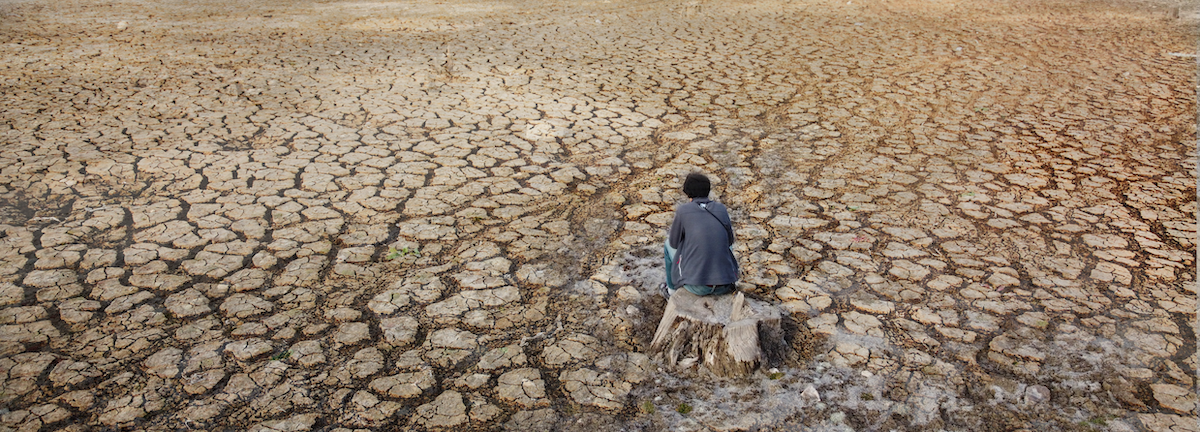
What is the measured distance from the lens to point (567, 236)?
3.75 meters

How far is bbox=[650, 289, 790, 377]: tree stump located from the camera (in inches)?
105

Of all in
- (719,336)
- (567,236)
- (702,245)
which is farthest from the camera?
(567,236)

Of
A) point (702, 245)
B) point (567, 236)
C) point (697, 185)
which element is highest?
point (697, 185)

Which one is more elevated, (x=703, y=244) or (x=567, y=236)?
(x=703, y=244)

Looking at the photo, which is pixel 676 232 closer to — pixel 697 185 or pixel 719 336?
pixel 697 185

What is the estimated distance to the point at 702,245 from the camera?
281 centimetres

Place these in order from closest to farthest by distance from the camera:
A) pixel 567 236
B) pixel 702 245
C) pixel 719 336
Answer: pixel 719 336 < pixel 702 245 < pixel 567 236

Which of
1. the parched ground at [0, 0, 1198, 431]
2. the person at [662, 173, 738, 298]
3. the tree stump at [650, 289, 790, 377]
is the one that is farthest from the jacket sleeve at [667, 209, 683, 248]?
the parched ground at [0, 0, 1198, 431]

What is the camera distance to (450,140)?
499cm

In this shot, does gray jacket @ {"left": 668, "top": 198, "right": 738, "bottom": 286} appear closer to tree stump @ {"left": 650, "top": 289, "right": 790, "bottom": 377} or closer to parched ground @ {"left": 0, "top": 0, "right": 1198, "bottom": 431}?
tree stump @ {"left": 650, "top": 289, "right": 790, "bottom": 377}

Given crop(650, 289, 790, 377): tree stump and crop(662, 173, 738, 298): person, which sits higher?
crop(662, 173, 738, 298): person

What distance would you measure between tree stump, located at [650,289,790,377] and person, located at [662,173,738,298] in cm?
7

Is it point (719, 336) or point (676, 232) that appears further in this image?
point (676, 232)

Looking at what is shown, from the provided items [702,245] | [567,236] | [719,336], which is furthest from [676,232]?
[567,236]
